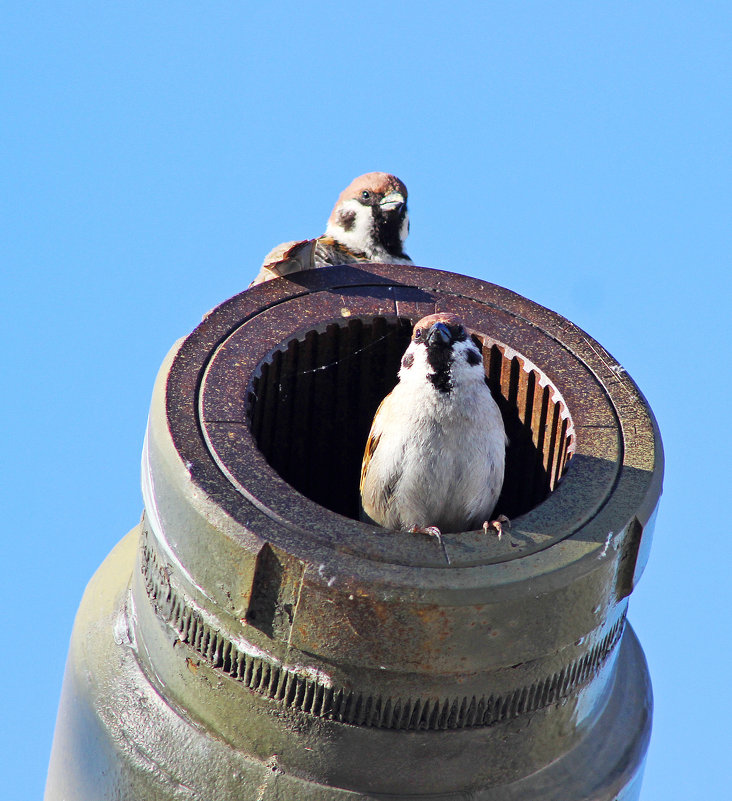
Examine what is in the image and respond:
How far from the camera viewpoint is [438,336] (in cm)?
704

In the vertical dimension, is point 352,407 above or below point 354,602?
above

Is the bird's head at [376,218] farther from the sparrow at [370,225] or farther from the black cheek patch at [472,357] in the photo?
the black cheek patch at [472,357]

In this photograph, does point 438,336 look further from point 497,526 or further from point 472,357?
point 497,526

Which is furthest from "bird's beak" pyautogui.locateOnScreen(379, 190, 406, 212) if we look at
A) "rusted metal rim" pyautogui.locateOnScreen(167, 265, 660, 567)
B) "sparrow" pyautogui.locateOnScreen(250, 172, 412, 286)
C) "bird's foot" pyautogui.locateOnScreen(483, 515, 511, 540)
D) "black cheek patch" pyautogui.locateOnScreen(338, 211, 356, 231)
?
"bird's foot" pyautogui.locateOnScreen(483, 515, 511, 540)

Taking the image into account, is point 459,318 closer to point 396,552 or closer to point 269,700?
point 396,552

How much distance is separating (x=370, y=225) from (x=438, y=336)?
13.9 ft

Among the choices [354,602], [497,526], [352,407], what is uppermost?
[352,407]

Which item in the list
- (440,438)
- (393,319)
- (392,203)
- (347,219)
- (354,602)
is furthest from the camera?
(347,219)

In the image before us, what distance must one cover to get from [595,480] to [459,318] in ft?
5.19

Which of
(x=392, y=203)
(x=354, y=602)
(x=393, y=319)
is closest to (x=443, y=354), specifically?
(x=393, y=319)

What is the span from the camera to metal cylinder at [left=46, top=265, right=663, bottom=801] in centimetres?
588

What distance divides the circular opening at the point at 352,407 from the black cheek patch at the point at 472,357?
0.46 meters

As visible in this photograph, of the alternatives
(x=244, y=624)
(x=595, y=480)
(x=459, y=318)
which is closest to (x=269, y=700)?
(x=244, y=624)

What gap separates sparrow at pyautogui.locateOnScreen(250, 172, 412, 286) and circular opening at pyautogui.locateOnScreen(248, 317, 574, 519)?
2873mm
